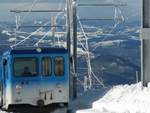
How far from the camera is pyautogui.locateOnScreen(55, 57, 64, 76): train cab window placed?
26.0 metres

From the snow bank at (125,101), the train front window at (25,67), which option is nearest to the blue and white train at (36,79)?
the train front window at (25,67)

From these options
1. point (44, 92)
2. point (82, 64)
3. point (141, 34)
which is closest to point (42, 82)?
point (44, 92)

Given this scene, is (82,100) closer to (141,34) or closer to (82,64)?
(141,34)

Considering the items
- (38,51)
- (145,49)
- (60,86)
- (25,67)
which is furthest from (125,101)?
(25,67)

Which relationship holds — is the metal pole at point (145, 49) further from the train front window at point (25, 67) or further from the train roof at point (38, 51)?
the train front window at point (25, 67)

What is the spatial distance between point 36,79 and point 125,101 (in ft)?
16.0

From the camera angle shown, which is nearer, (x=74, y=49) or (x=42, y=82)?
(x=42, y=82)

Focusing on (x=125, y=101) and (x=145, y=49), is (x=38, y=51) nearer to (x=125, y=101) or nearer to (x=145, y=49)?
(x=145, y=49)

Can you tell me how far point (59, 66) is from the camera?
85.8 ft

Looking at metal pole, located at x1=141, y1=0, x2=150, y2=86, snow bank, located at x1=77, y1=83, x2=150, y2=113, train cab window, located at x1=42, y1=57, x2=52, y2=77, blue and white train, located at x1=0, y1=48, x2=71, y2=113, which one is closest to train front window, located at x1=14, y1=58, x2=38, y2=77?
blue and white train, located at x1=0, y1=48, x2=71, y2=113

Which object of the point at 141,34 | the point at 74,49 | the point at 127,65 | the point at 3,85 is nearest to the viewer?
the point at 141,34

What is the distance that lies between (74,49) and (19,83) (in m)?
4.85

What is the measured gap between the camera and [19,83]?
2558cm

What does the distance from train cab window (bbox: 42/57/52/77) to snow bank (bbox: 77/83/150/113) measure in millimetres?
2334
